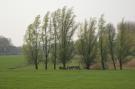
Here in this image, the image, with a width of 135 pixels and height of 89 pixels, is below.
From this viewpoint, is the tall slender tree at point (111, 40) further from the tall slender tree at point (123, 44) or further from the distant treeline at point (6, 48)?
the distant treeline at point (6, 48)

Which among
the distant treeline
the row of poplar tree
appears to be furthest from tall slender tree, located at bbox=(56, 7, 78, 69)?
the distant treeline

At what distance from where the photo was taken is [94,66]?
6050 centimetres

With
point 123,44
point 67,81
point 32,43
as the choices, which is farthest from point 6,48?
point 67,81

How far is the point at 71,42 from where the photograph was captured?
5531 cm

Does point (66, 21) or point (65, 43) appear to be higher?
point (66, 21)

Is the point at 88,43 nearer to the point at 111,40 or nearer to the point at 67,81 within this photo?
the point at 111,40

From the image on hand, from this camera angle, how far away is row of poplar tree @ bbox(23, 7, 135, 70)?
54.7 meters

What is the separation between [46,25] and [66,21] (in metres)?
4.34

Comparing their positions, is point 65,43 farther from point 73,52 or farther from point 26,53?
point 26,53

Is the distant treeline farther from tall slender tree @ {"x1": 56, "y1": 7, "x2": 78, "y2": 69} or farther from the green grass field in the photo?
the green grass field

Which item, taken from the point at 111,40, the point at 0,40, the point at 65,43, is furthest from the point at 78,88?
the point at 0,40

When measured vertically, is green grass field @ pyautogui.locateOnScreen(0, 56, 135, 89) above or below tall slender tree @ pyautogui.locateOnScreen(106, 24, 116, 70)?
below

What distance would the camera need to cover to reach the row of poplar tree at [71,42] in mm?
54656

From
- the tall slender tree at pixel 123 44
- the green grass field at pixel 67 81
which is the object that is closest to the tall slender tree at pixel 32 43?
the tall slender tree at pixel 123 44
